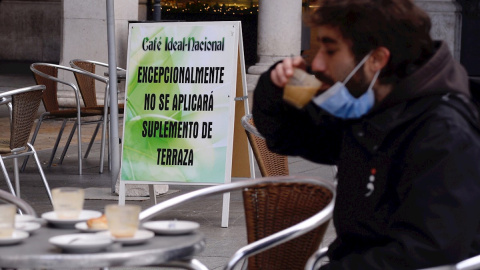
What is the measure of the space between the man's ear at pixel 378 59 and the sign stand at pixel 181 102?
12.2 feet

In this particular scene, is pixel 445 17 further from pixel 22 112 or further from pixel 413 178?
pixel 413 178

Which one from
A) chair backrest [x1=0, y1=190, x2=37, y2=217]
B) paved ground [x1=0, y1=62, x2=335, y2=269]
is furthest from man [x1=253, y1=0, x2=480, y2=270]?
paved ground [x1=0, y1=62, x2=335, y2=269]

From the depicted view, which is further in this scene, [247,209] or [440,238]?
[247,209]

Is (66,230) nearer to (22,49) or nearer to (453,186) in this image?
(453,186)

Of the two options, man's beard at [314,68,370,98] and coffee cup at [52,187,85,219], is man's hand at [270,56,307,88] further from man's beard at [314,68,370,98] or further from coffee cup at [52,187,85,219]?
coffee cup at [52,187,85,219]

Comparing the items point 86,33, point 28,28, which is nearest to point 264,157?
point 86,33

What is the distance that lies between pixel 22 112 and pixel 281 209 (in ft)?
11.3

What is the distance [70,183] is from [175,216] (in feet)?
5.33

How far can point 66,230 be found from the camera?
2.72 metres

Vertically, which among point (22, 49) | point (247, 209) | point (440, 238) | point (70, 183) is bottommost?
point (22, 49)

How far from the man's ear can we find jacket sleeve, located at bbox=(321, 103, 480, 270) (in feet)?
0.76

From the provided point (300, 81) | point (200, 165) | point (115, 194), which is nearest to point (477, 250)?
point (300, 81)

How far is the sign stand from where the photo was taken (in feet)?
20.7

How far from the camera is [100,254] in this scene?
2367 millimetres
